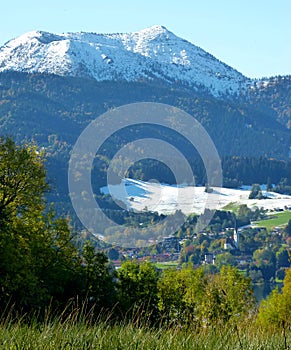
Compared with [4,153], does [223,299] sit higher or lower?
lower

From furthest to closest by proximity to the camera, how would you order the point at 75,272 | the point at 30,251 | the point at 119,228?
the point at 119,228, the point at 75,272, the point at 30,251

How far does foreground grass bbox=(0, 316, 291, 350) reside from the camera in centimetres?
831

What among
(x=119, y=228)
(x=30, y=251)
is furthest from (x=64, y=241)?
(x=119, y=228)

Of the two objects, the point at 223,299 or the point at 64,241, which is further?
the point at 223,299

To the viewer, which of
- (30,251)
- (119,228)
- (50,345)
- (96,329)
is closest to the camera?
(50,345)

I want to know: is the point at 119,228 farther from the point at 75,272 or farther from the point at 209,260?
the point at 75,272

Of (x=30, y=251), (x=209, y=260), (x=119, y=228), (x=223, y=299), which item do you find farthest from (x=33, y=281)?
(x=119, y=228)

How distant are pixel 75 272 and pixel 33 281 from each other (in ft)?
17.6

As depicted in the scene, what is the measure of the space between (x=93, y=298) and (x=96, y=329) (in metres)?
24.8

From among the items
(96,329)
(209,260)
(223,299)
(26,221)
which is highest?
(96,329)

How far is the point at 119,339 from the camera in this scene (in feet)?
28.6

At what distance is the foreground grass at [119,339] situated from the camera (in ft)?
27.3

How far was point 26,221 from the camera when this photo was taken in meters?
31.5

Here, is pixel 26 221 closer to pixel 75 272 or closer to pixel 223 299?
pixel 75 272
